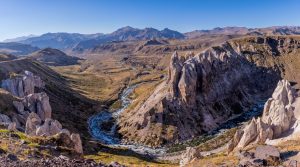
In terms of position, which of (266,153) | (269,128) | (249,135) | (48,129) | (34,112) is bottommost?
(34,112)

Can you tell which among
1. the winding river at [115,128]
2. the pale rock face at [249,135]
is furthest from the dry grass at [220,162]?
the winding river at [115,128]

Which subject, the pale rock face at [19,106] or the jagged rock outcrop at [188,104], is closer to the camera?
the pale rock face at [19,106]

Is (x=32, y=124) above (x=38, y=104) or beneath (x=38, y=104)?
above

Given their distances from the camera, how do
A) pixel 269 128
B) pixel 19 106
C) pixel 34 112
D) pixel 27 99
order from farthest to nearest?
pixel 27 99, pixel 34 112, pixel 19 106, pixel 269 128

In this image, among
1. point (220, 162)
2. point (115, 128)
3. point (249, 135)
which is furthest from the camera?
point (115, 128)

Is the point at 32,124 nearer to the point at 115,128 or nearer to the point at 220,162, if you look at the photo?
the point at 220,162

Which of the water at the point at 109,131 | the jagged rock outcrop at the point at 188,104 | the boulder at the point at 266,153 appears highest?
the boulder at the point at 266,153

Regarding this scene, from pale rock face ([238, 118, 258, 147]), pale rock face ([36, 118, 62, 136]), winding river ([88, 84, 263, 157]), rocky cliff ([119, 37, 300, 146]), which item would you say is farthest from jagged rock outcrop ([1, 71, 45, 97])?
pale rock face ([238, 118, 258, 147])

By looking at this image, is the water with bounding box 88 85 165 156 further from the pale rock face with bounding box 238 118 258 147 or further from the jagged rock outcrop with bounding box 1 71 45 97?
the pale rock face with bounding box 238 118 258 147

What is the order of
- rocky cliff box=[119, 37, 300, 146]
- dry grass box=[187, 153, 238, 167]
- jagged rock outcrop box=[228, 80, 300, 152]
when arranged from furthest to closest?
rocky cliff box=[119, 37, 300, 146]
jagged rock outcrop box=[228, 80, 300, 152]
dry grass box=[187, 153, 238, 167]

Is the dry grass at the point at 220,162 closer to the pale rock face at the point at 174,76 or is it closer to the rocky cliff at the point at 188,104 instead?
the rocky cliff at the point at 188,104

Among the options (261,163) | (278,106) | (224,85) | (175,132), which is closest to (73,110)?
(175,132)

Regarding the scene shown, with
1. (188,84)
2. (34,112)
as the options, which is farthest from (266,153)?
(188,84)
